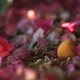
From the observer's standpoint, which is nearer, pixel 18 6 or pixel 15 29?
pixel 15 29

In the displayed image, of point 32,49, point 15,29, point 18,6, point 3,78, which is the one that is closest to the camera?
point 3,78

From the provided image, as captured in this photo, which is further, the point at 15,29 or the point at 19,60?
the point at 15,29

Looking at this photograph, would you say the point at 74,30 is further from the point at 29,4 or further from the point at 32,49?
the point at 29,4

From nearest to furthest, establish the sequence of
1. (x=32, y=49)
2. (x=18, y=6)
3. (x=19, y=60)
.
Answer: (x=19, y=60), (x=32, y=49), (x=18, y=6)

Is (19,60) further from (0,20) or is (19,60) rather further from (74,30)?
(0,20)

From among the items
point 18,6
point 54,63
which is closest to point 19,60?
point 54,63

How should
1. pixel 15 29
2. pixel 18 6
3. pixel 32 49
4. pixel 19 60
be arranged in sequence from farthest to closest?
pixel 18 6 < pixel 15 29 < pixel 32 49 < pixel 19 60

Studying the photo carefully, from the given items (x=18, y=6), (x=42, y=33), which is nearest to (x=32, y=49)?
(x=42, y=33)

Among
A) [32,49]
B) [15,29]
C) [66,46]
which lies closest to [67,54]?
[66,46]

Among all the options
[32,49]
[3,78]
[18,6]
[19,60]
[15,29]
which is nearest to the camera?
[3,78]
